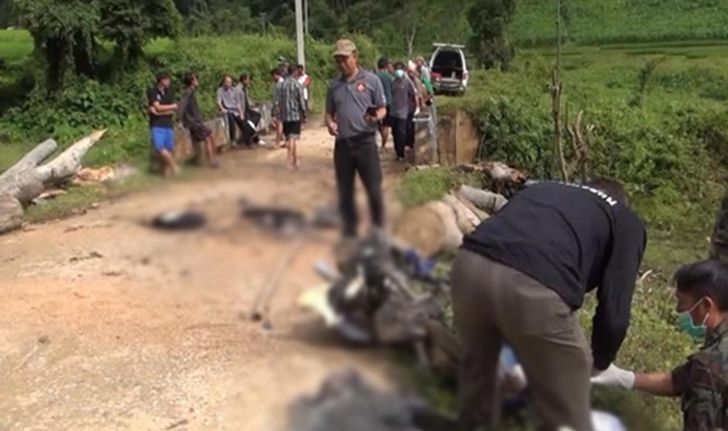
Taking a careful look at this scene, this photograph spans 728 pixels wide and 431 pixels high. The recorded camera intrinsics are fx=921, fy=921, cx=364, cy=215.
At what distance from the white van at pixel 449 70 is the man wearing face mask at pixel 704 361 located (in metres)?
20.8

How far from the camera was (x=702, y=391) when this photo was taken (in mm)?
3521

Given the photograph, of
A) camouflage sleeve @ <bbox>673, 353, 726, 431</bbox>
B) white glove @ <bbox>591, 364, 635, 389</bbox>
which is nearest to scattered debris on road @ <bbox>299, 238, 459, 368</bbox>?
white glove @ <bbox>591, 364, 635, 389</bbox>

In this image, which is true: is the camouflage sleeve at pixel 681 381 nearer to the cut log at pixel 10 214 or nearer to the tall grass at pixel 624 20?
the cut log at pixel 10 214

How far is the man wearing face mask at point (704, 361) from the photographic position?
11.0ft

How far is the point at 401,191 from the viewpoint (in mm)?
1170

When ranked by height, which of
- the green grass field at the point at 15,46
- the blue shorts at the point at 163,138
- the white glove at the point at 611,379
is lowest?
the white glove at the point at 611,379

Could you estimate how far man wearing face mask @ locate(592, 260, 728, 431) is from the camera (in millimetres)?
3361

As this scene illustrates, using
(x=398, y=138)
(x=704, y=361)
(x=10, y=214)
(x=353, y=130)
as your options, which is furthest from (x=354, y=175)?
(x=10, y=214)

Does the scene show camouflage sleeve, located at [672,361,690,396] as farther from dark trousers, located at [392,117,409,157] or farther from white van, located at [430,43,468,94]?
white van, located at [430,43,468,94]

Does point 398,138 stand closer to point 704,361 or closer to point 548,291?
point 704,361

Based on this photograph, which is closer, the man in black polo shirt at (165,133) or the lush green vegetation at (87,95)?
the man in black polo shirt at (165,133)

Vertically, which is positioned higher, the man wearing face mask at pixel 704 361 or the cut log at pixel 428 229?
the cut log at pixel 428 229

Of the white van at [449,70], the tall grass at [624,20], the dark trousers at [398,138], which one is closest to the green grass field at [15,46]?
the white van at [449,70]

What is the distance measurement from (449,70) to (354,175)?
25.3m
